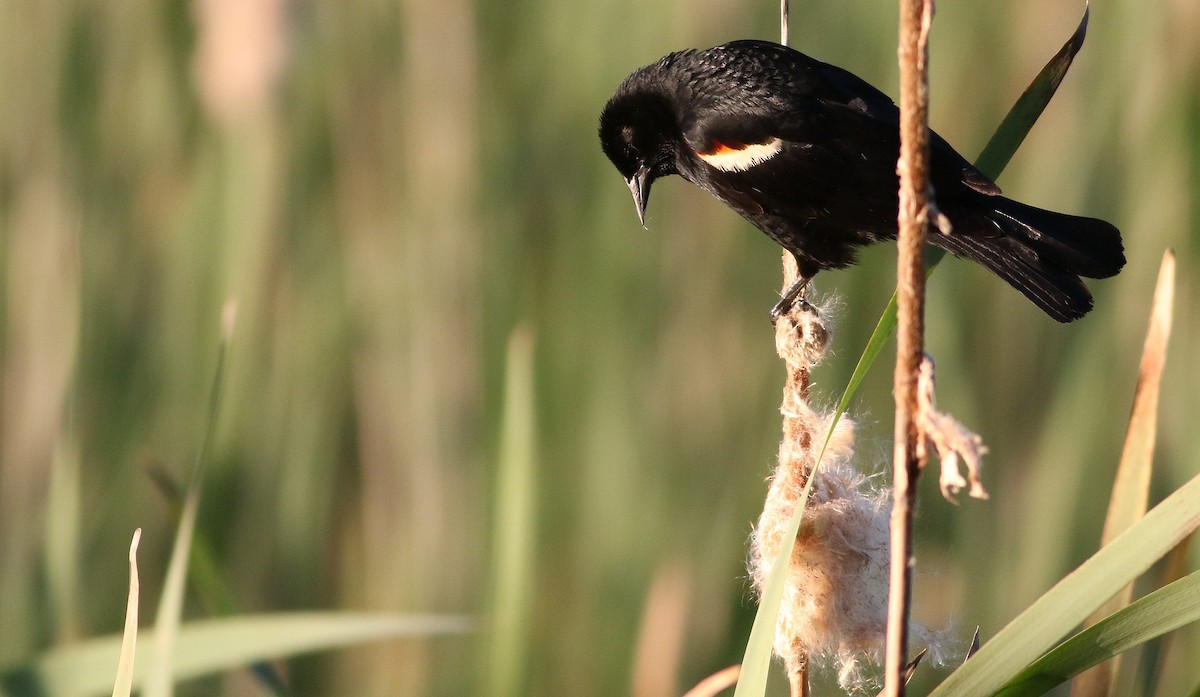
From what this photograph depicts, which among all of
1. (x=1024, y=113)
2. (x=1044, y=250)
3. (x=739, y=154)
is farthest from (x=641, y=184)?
(x=1024, y=113)

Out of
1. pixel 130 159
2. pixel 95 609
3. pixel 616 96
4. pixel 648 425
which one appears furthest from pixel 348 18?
pixel 95 609

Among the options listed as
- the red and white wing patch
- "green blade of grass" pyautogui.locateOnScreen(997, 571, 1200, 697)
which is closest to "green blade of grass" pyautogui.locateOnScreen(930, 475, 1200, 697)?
"green blade of grass" pyautogui.locateOnScreen(997, 571, 1200, 697)

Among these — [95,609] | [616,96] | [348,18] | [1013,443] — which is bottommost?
[95,609]

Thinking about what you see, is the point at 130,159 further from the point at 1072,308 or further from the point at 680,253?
the point at 1072,308

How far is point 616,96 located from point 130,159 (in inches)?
42.3

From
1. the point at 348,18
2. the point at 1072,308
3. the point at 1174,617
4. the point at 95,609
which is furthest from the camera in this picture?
the point at 348,18

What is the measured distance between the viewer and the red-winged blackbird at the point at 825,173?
1427 millimetres

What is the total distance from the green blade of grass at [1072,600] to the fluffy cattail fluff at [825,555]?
0.93ft

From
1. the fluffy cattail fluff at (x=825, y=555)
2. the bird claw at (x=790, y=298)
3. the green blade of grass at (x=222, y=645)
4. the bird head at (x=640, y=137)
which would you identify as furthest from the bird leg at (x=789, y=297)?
the green blade of grass at (x=222, y=645)

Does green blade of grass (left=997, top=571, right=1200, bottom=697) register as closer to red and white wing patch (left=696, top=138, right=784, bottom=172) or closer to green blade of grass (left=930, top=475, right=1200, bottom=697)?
green blade of grass (left=930, top=475, right=1200, bottom=697)

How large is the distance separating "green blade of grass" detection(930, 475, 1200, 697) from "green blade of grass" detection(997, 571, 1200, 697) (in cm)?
1

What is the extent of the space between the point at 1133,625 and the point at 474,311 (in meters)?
1.71

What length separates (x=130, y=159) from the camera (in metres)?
2.37

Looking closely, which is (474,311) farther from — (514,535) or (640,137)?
(514,535)
